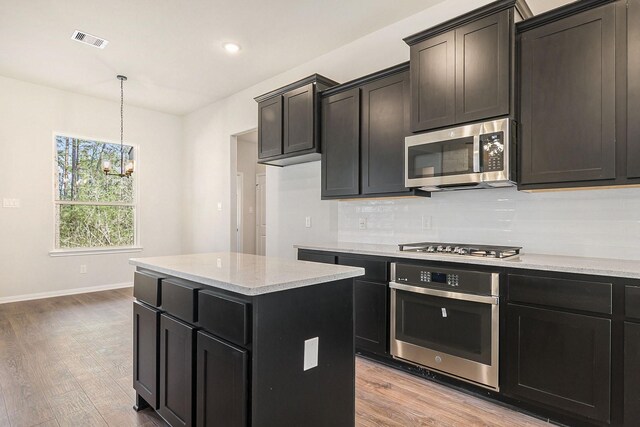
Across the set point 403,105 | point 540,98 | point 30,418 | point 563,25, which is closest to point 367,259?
point 403,105

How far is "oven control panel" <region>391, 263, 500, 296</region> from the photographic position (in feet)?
7.11

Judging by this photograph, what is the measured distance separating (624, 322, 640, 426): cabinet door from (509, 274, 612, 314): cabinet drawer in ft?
0.41

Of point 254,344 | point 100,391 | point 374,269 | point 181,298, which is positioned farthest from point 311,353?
point 100,391

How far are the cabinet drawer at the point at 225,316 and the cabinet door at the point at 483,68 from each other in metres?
1.97

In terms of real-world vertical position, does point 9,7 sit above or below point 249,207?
above

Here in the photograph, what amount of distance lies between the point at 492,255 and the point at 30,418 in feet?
9.57

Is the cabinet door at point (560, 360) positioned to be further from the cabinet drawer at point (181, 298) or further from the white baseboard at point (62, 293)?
the white baseboard at point (62, 293)

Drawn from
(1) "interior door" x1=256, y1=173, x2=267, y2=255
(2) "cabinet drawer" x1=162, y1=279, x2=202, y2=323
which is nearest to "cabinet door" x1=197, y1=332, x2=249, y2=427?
(2) "cabinet drawer" x1=162, y1=279, x2=202, y2=323

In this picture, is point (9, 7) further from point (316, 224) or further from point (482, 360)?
point (482, 360)

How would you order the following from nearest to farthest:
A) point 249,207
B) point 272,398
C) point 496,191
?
point 272,398, point 496,191, point 249,207

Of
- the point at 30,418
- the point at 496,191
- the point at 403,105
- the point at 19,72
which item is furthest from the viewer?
the point at 19,72

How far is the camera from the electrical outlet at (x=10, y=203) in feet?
15.6

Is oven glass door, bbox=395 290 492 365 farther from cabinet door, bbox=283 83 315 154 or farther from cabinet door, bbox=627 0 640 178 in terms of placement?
cabinet door, bbox=283 83 315 154

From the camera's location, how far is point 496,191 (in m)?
2.69
